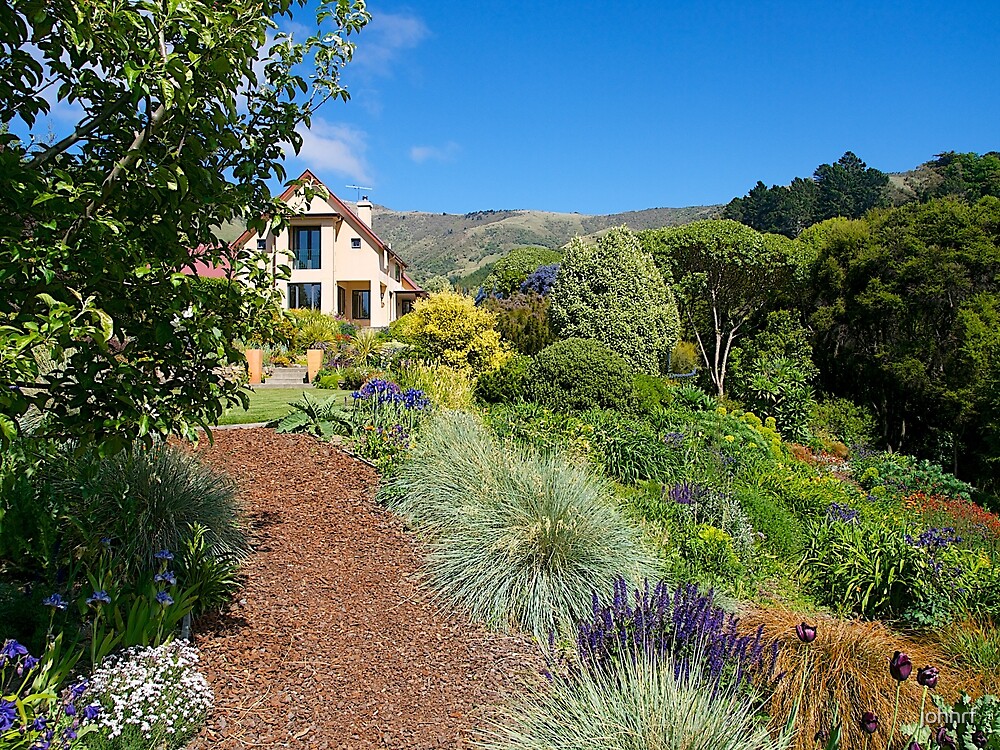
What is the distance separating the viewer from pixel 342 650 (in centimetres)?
387

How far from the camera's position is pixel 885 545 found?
4.67 meters

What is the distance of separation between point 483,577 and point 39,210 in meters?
3.09

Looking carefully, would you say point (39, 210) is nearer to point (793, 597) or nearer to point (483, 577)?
point (483, 577)

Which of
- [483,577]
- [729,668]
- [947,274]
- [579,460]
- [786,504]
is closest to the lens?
[729,668]

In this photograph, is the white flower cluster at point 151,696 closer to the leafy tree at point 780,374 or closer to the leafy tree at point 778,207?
the leafy tree at point 780,374

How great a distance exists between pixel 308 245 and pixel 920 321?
2387cm

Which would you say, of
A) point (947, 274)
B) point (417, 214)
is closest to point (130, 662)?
point (947, 274)

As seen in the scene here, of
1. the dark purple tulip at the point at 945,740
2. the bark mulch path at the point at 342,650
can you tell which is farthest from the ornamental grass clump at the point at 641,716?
the dark purple tulip at the point at 945,740

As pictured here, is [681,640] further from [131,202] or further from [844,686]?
[131,202]

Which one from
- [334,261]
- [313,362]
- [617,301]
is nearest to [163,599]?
[617,301]

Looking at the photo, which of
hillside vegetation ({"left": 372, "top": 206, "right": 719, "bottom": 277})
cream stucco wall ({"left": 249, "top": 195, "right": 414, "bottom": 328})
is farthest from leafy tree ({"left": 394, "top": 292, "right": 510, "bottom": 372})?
hillside vegetation ({"left": 372, "top": 206, "right": 719, "bottom": 277})

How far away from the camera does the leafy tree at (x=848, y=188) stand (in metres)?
47.1

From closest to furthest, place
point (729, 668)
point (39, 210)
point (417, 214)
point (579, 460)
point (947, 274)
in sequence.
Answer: point (39, 210) → point (729, 668) → point (579, 460) → point (947, 274) → point (417, 214)

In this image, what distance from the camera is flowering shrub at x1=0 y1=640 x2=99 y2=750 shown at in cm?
243
